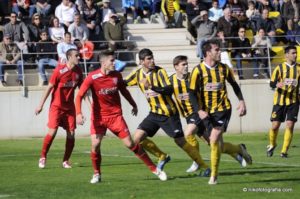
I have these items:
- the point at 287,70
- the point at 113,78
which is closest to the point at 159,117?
the point at 113,78

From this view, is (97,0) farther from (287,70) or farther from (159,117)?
(159,117)

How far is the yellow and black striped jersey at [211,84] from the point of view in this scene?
15.3m

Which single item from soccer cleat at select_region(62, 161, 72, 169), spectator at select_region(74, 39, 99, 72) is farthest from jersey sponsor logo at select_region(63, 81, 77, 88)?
spectator at select_region(74, 39, 99, 72)

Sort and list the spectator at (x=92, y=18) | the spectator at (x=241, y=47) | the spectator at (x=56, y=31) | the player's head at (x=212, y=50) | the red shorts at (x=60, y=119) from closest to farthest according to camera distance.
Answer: the player's head at (x=212, y=50) < the red shorts at (x=60, y=119) < the spectator at (x=56, y=31) < the spectator at (x=241, y=47) < the spectator at (x=92, y=18)

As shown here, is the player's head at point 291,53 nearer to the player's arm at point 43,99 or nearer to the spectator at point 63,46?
the player's arm at point 43,99

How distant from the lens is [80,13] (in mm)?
31094

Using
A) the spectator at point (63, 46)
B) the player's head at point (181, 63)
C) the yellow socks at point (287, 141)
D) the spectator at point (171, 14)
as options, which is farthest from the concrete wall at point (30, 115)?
the player's head at point (181, 63)

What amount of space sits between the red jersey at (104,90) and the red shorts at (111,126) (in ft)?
0.28

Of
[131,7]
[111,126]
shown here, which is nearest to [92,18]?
[131,7]

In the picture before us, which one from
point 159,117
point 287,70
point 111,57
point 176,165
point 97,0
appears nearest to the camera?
point 111,57

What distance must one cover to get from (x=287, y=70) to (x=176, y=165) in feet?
11.8

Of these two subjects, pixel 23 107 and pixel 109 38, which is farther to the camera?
pixel 109 38

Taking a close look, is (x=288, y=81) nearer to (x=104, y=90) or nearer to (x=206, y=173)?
(x=206, y=173)

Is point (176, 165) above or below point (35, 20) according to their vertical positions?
below
